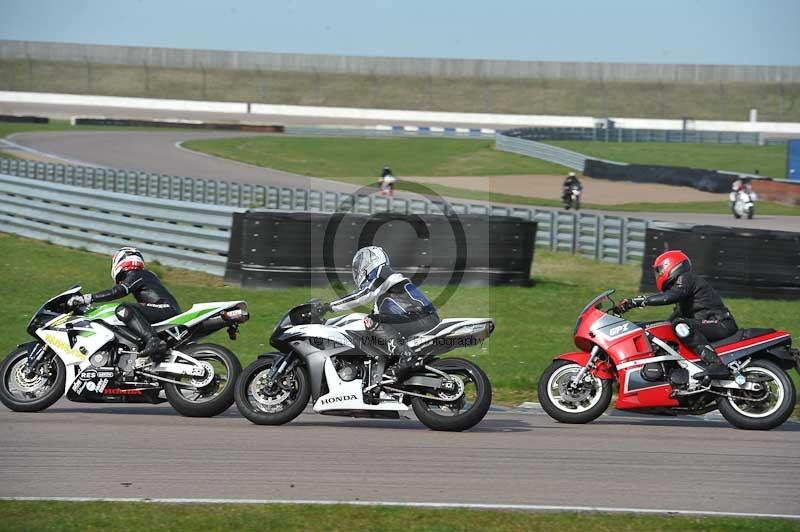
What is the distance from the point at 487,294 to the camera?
1816cm

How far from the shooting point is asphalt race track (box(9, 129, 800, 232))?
3534cm

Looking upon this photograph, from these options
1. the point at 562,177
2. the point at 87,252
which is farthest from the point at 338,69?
the point at 87,252

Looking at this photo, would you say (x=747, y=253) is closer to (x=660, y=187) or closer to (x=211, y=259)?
(x=211, y=259)

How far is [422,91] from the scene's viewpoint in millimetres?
99062

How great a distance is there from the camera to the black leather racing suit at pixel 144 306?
10.4 meters

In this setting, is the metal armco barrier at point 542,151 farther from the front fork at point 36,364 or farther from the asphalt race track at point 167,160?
the front fork at point 36,364

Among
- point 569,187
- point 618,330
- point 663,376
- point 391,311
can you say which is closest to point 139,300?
point 391,311

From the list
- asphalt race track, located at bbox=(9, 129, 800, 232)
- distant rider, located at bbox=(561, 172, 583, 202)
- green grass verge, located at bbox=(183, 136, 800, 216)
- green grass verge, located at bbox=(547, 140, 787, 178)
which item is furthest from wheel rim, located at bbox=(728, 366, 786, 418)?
green grass verge, located at bbox=(547, 140, 787, 178)

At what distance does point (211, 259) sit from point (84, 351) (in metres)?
9.16

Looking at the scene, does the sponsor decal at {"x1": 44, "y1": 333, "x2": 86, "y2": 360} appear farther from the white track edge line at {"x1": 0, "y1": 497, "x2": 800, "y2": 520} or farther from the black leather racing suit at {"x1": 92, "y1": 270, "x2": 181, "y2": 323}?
the white track edge line at {"x1": 0, "y1": 497, "x2": 800, "y2": 520}

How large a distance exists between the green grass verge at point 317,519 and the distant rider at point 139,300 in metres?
3.40

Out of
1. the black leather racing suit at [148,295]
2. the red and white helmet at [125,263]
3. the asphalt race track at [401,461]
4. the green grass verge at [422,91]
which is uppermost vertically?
the green grass verge at [422,91]

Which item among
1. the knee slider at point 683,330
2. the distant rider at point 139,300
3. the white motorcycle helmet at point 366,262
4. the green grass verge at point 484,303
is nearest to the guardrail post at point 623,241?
the green grass verge at point 484,303

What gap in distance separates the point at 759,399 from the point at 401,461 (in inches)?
145
